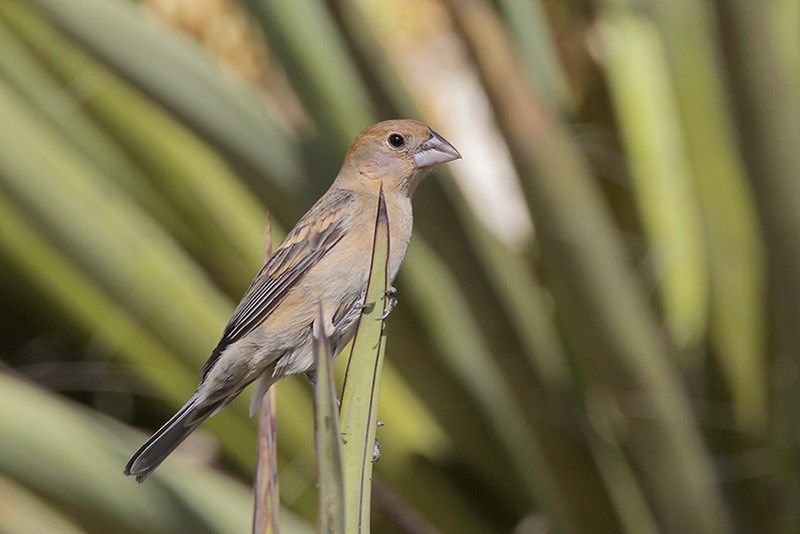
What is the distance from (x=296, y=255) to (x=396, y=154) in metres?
0.36

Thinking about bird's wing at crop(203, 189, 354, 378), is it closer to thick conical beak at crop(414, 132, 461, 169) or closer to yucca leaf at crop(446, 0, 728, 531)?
thick conical beak at crop(414, 132, 461, 169)

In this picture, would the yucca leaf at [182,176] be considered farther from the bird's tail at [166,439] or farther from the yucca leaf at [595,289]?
the yucca leaf at [595,289]

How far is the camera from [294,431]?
273 centimetres

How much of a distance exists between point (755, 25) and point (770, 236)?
45 cm

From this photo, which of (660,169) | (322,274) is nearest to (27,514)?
(322,274)

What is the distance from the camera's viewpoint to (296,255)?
8.89 ft

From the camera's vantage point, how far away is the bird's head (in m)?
2.73

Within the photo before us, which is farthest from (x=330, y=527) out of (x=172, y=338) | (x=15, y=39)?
(x=15, y=39)

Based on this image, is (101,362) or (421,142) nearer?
(421,142)

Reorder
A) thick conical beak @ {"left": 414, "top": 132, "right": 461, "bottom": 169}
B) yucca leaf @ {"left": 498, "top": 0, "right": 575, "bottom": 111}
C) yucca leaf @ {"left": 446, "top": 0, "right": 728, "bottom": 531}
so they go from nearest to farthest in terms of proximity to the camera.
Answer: yucca leaf @ {"left": 446, "top": 0, "right": 728, "bottom": 531}, thick conical beak @ {"left": 414, "top": 132, "right": 461, "bottom": 169}, yucca leaf @ {"left": 498, "top": 0, "right": 575, "bottom": 111}

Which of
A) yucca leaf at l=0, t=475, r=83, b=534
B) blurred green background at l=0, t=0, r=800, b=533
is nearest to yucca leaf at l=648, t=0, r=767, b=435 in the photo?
blurred green background at l=0, t=0, r=800, b=533

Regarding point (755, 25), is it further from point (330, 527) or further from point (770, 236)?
point (330, 527)

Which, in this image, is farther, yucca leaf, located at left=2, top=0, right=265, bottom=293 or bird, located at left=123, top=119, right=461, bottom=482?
yucca leaf, located at left=2, top=0, right=265, bottom=293

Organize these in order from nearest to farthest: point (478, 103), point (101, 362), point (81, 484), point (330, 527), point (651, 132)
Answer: point (330, 527) < point (81, 484) < point (101, 362) < point (651, 132) < point (478, 103)
